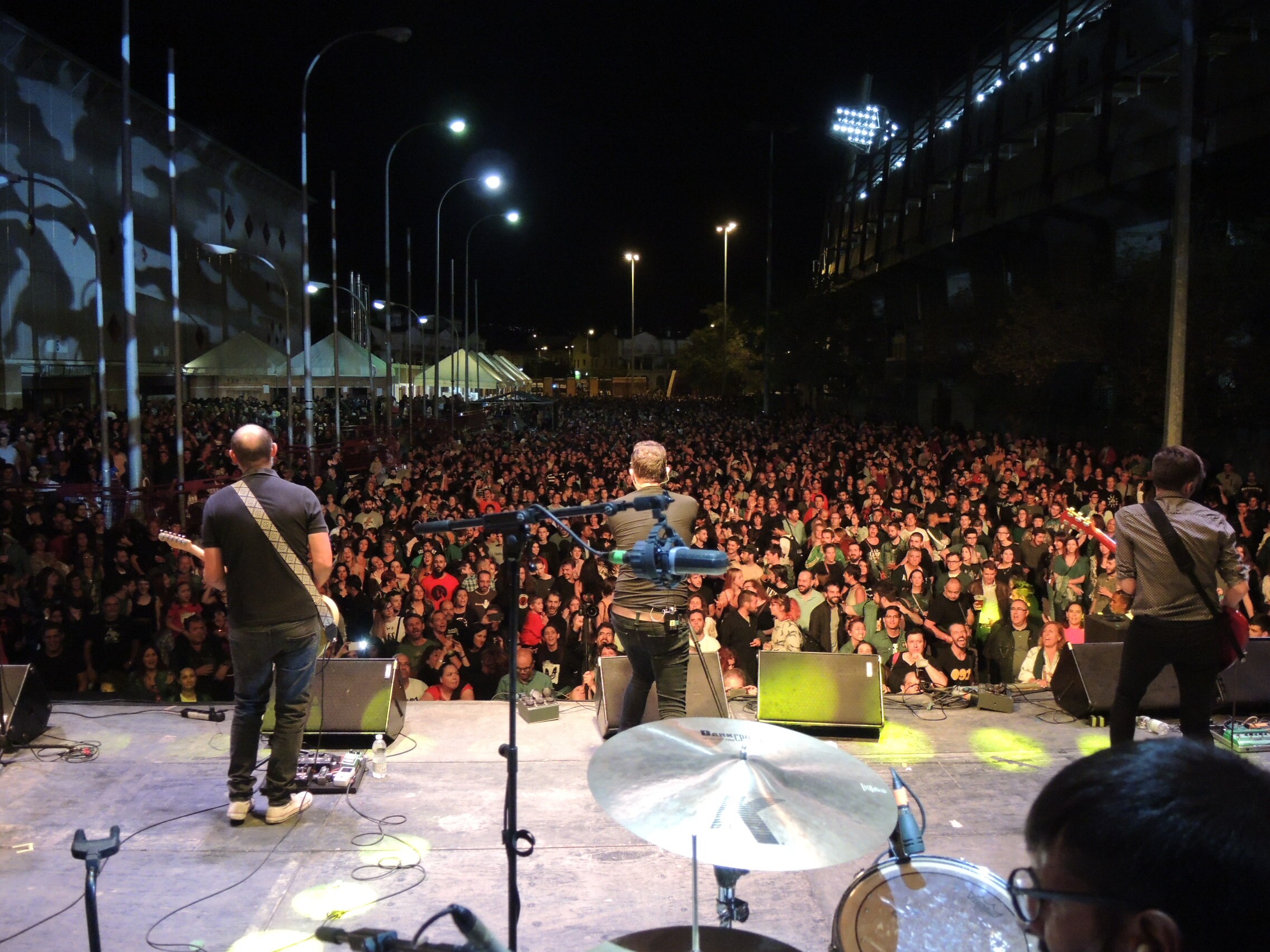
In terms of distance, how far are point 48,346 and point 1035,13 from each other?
37.5 m

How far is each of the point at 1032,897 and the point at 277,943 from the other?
127 inches

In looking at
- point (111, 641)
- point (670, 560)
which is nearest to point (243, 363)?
point (111, 641)

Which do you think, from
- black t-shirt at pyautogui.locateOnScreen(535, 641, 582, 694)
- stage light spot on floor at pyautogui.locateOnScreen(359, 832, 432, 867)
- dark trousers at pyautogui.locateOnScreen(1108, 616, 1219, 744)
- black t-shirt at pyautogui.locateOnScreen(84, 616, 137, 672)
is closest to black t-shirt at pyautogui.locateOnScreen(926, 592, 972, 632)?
black t-shirt at pyautogui.locateOnScreen(535, 641, 582, 694)

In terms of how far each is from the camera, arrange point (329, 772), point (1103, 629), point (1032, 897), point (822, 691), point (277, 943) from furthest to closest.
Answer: point (1103, 629) → point (822, 691) → point (329, 772) → point (277, 943) → point (1032, 897)

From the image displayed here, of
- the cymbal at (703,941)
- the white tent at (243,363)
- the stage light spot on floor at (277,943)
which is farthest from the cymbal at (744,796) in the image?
the white tent at (243,363)

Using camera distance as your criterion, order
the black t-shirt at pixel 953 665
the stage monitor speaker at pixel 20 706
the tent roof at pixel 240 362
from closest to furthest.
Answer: the stage monitor speaker at pixel 20 706 < the black t-shirt at pixel 953 665 < the tent roof at pixel 240 362

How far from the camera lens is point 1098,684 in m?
6.09

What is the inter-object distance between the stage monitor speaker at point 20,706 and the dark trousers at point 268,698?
1.64m

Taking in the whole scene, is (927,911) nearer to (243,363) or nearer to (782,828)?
(782,828)

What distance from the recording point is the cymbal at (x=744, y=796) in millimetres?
2396

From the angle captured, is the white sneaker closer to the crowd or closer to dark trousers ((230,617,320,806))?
dark trousers ((230,617,320,806))

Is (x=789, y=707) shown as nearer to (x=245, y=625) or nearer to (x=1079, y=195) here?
(x=245, y=625)

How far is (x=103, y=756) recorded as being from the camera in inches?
214

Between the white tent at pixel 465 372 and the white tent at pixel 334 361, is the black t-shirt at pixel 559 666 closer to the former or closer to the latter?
the white tent at pixel 334 361
